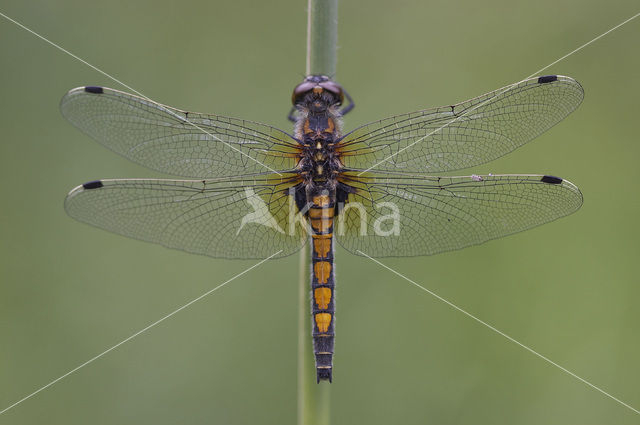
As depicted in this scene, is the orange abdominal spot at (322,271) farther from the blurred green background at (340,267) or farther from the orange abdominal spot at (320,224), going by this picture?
the blurred green background at (340,267)

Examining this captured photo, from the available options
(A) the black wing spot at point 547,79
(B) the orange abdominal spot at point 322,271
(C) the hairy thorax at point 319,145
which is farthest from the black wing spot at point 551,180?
(B) the orange abdominal spot at point 322,271

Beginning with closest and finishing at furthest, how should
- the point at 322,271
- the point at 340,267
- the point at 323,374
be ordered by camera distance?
the point at 323,374 → the point at 322,271 → the point at 340,267

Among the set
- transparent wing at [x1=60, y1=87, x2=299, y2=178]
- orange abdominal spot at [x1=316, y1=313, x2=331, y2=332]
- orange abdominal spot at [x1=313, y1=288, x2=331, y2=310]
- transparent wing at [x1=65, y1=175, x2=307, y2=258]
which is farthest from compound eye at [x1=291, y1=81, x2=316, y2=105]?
orange abdominal spot at [x1=316, y1=313, x2=331, y2=332]

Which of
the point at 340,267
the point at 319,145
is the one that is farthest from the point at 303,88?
the point at 340,267

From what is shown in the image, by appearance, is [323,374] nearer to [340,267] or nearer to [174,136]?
[174,136]

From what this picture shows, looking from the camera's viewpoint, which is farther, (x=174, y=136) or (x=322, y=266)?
(x=322, y=266)

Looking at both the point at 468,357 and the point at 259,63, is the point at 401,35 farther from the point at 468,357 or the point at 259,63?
the point at 468,357
